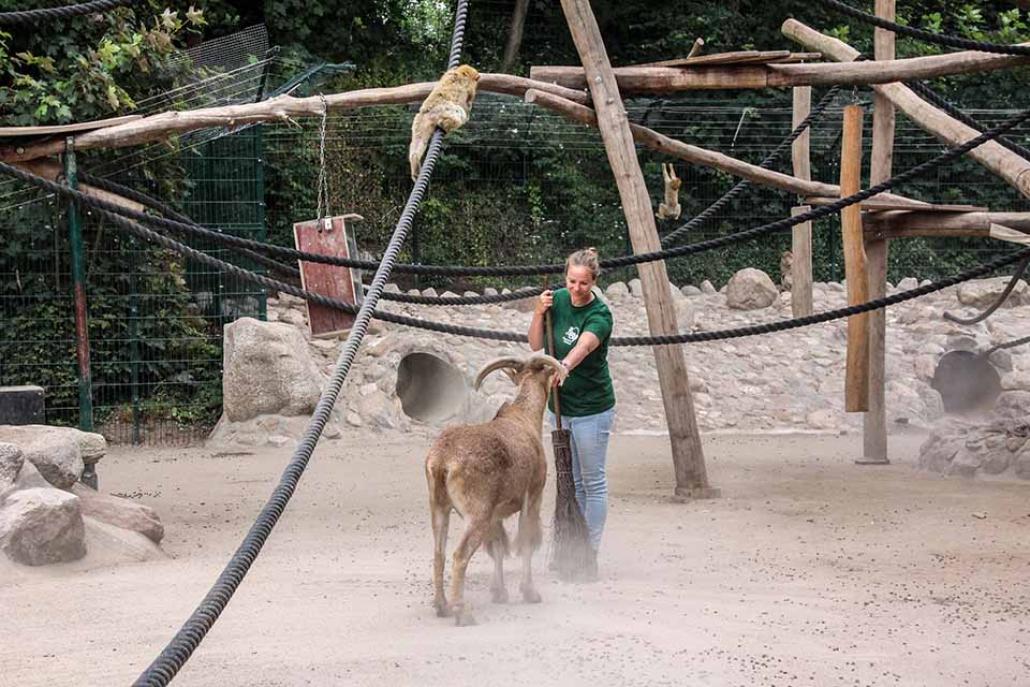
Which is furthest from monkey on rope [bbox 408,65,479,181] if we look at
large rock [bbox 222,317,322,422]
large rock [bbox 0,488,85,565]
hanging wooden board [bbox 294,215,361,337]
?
large rock [bbox 222,317,322,422]

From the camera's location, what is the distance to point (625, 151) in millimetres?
8539

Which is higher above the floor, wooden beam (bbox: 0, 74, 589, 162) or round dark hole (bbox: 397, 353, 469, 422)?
wooden beam (bbox: 0, 74, 589, 162)

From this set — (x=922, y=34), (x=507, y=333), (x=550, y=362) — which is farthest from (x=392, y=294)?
(x=922, y=34)

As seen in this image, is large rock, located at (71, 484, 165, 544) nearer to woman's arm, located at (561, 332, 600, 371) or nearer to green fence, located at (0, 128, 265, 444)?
woman's arm, located at (561, 332, 600, 371)

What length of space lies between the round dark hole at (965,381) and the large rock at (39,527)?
9.98 metres

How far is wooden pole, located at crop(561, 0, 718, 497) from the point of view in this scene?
845cm

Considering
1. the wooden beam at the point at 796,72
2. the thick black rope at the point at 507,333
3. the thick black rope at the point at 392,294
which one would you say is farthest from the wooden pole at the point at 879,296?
the thick black rope at the point at 392,294

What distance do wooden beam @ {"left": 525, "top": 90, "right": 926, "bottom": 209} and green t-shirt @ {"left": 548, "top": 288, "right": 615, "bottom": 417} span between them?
2375mm

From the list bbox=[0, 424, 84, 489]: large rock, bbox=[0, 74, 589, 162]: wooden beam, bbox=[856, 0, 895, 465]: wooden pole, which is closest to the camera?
bbox=[0, 424, 84, 489]: large rock

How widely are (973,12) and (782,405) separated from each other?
23.0 ft

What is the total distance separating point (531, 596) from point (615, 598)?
0.39 meters

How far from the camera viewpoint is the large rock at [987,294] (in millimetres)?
15828

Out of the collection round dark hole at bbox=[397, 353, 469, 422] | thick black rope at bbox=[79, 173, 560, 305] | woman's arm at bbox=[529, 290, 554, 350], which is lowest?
round dark hole at bbox=[397, 353, 469, 422]

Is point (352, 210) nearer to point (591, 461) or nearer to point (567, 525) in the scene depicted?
point (591, 461)
